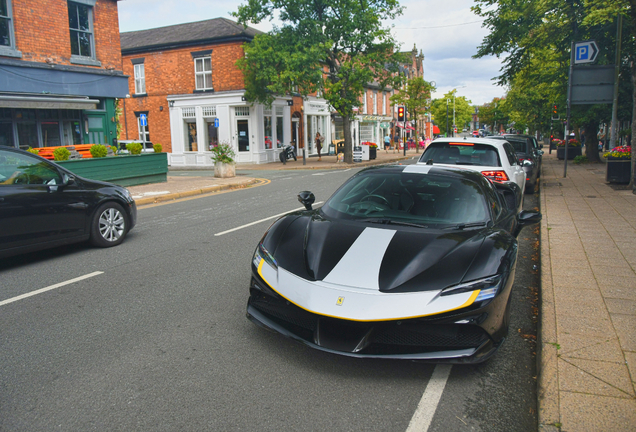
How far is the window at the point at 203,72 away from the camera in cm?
3091

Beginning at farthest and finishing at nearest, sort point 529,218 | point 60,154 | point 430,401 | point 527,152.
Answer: point 527,152, point 60,154, point 529,218, point 430,401

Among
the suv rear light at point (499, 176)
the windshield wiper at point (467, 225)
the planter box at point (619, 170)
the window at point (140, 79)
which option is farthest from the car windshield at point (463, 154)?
the window at point (140, 79)

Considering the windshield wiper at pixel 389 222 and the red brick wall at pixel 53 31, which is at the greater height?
the red brick wall at pixel 53 31

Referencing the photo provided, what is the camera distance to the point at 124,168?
15805 millimetres

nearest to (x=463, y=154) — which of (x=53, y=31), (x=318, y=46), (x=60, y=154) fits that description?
(x=60, y=154)

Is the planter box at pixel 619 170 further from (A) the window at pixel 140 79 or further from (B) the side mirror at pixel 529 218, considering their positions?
(A) the window at pixel 140 79

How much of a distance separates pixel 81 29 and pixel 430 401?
800 inches

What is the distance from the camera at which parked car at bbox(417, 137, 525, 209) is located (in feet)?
28.0

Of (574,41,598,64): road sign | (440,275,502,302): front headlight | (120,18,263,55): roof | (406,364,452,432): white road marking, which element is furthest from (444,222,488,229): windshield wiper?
(120,18,263,55): roof

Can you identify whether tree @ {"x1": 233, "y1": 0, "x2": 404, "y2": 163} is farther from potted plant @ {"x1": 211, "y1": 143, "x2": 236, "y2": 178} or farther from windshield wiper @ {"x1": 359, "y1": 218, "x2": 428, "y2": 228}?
windshield wiper @ {"x1": 359, "y1": 218, "x2": 428, "y2": 228}

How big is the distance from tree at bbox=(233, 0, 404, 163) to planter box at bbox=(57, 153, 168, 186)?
10800 mm

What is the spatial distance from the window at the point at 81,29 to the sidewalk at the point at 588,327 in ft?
58.9

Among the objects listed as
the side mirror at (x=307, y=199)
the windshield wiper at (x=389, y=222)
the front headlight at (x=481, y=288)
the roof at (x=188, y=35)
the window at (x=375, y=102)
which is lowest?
the front headlight at (x=481, y=288)

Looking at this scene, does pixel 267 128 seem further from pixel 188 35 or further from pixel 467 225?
pixel 467 225
